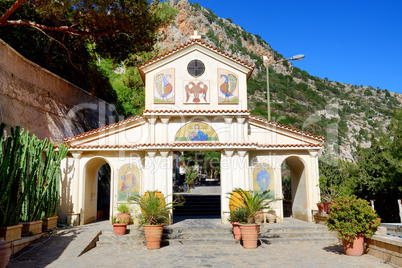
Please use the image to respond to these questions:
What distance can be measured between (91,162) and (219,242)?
7679mm

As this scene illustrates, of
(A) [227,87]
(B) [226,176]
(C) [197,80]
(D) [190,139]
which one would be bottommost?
(B) [226,176]

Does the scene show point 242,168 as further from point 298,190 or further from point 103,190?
point 103,190

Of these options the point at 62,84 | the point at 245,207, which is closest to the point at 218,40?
the point at 62,84

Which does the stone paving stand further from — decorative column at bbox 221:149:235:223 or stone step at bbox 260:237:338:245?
decorative column at bbox 221:149:235:223

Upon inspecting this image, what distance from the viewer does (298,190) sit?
643 inches

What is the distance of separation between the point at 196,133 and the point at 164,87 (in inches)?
108

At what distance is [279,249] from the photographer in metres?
10.7

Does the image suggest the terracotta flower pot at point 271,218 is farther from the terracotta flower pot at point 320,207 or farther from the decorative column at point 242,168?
the terracotta flower pot at point 320,207

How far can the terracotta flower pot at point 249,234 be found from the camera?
10734mm

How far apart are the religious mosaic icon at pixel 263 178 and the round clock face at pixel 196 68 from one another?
212 inches

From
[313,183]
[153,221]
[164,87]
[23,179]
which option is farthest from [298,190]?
[23,179]

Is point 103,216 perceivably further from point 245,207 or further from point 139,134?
point 245,207

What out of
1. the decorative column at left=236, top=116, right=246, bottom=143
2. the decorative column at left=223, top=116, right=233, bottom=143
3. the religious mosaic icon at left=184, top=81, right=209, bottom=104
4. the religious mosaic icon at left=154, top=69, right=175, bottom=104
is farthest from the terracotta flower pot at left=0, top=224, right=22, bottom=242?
the decorative column at left=236, top=116, right=246, bottom=143

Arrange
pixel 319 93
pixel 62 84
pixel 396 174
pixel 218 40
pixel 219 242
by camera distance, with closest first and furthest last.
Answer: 1. pixel 219 242
2. pixel 396 174
3. pixel 62 84
4. pixel 319 93
5. pixel 218 40
